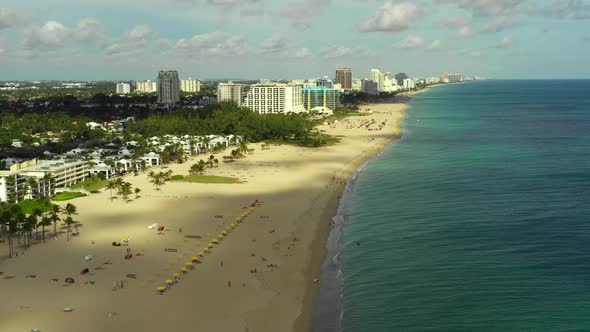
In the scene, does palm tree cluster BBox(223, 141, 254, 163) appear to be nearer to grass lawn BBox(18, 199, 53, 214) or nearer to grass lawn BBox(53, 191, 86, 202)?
grass lawn BBox(53, 191, 86, 202)

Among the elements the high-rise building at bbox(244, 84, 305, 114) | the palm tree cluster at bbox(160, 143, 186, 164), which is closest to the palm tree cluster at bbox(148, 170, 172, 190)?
the palm tree cluster at bbox(160, 143, 186, 164)

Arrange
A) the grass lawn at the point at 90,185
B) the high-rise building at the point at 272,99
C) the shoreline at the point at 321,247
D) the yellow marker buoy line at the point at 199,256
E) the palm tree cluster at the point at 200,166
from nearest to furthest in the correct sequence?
the shoreline at the point at 321,247 < the yellow marker buoy line at the point at 199,256 < the grass lawn at the point at 90,185 < the palm tree cluster at the point at 200,166 < the high-rise building at the point at 272,99

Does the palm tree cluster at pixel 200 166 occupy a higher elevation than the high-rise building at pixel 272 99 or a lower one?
lower

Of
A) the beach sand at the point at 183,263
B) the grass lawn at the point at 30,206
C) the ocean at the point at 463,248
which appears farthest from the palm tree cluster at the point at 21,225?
the ocean at the point at 463,248

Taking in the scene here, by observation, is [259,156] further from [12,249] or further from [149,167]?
[12,249]

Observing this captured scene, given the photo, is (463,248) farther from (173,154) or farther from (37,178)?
(173,154)

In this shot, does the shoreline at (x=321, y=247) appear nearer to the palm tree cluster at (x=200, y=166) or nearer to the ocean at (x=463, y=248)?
the ocean at (x=463, y=248)
